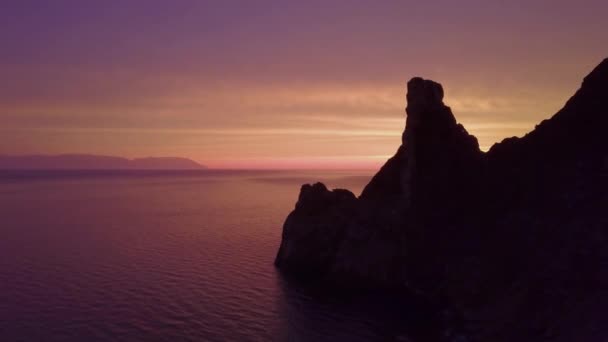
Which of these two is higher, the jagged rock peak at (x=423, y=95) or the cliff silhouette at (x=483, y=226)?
the jagged rock peak at (x=423, y=95)

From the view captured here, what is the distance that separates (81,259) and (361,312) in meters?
48.6

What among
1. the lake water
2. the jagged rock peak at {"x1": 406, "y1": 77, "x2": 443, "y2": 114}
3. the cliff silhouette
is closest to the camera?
the cliff silhouette

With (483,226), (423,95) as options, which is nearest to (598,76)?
(423,95)

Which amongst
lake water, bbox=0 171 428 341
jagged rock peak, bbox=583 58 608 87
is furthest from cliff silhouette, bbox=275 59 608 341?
lake water, bbox=0 171 428 341

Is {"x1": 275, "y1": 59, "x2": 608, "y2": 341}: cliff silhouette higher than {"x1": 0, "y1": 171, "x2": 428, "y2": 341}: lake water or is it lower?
higher

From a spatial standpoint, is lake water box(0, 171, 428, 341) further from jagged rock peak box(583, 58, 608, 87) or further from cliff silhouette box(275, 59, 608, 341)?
jagged rock peak box(583, 58, 608, 87)

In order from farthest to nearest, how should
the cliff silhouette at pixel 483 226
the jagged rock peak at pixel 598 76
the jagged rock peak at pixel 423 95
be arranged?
the jagged rock peak at pixel 423 95 < the jagged rock peak at pixel 598 76 < the cliff silhouette at pixel 483 226

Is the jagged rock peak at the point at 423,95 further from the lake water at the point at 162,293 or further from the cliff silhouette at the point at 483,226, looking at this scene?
the lake water at the point at 162,293

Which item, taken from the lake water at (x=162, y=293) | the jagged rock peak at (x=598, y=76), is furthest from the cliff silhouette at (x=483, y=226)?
the lake water at (x=162, y=293)

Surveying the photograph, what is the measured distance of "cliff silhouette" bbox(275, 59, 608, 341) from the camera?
120 feet

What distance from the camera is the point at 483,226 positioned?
5031 cm

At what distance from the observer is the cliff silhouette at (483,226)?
3669 cm

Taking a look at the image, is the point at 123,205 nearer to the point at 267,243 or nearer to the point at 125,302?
the point at 267,243

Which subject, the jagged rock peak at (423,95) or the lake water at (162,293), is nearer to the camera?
the lake water at (162,293)
